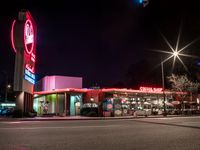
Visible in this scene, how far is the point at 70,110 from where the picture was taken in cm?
4838

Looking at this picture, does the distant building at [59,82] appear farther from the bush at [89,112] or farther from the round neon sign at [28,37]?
the round neon sign at [28,37]

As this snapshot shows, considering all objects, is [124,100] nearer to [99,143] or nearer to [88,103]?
[88,103]

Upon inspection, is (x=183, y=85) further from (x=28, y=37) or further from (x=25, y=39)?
(x=25, y=39)

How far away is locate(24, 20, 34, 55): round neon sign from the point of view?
37.9m

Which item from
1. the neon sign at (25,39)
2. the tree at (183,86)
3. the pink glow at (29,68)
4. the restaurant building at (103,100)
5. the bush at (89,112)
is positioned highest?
the neon sign at (25,39)

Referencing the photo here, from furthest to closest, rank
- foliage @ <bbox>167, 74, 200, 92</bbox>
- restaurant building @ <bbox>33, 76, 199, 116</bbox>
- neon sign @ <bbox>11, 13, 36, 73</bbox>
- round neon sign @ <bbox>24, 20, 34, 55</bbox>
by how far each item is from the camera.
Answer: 1. foliage @ <bbox>167, 74, 200, 92</bbox>
2. restaurant building @ <bbox>33, 76, 199, 116</bbox>
3. round neon sign @ <bbox>24, 20, 34, 55</bbox>
4. neon sign @ <bbox>11, 13, 36, 73</bbox>

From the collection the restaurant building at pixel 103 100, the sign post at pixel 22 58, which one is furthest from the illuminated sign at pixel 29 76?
the restaurant building at pixel 103 100

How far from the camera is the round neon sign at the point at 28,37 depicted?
3794cm

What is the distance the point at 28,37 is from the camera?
130ft

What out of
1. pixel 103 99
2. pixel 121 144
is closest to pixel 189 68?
pixel 103 99

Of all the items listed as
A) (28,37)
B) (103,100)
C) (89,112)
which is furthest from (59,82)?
(28,37)

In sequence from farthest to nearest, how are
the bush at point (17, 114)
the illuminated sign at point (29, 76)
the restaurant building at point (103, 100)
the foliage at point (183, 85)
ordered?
the foliage at point (183, 85) → the restaurant building at point (103, 100) → the illuminated sign at point (29, 76) → the bush at point (17, 114)

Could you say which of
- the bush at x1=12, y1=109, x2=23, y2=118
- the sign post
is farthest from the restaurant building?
the bush at x1=12, y1=109, x2=23, y2=118

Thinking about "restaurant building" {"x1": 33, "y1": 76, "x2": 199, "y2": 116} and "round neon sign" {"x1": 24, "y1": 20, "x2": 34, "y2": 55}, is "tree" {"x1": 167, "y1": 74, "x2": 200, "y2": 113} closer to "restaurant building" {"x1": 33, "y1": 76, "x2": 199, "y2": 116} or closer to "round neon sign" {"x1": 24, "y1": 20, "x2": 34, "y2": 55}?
"restaurant building" {"x1": 33, "y1": 76, "x2": 199, "y2": 116}
